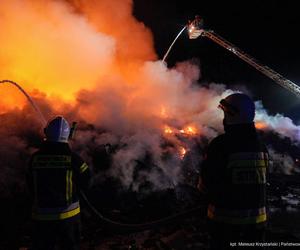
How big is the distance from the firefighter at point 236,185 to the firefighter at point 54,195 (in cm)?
179

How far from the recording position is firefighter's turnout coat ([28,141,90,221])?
4.02m

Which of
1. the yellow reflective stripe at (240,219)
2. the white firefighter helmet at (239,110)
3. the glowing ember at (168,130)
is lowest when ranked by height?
the yellow reflective stripe at (240,219)

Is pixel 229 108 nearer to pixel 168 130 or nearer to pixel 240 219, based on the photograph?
pixel 240 219

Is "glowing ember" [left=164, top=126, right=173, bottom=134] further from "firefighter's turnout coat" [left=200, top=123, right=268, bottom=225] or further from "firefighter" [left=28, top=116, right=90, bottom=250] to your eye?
"firefighter's turnout coat" [left=200, top=123, right=268, bottom=225]

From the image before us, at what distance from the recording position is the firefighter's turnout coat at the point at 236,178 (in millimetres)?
3186

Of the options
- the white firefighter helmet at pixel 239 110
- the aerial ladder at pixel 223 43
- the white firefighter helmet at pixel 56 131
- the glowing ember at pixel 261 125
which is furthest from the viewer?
the glowing ember at pixel 261 125

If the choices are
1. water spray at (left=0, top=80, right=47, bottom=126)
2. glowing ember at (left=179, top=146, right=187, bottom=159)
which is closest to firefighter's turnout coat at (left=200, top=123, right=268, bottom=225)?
glowing ember at (left=179, top=146, right=187, bottom=159)

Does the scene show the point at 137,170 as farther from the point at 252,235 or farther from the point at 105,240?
the point at 252,235

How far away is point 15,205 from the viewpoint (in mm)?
10055

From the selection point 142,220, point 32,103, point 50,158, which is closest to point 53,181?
point 50,158

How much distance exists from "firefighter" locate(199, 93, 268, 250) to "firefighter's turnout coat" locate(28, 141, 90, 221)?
178cm

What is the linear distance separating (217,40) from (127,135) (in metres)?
12.5

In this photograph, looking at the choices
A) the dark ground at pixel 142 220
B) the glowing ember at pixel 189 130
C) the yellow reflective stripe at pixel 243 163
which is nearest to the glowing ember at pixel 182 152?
the glowing ember at pixel 189 130

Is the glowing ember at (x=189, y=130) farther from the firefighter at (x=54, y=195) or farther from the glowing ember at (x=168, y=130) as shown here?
the firefighter at (x=54, y=195)
